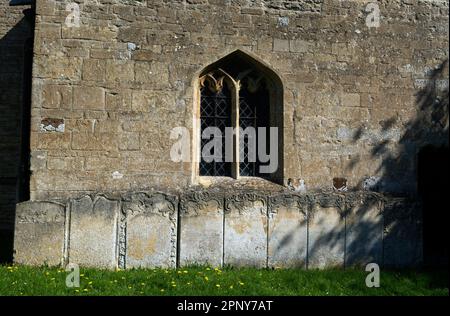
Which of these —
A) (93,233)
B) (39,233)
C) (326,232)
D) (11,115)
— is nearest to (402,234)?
(326,232)

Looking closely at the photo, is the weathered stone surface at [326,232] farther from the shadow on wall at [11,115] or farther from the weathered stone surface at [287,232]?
the shadow on wall at [11,115]

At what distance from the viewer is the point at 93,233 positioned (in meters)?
6.03

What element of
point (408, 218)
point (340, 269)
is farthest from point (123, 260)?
point (408, 218)

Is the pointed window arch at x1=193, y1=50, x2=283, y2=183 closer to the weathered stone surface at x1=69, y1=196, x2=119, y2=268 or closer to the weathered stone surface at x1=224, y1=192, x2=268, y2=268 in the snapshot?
the weathered stone surface at x1=224, y1=192, x2=268, y2=268

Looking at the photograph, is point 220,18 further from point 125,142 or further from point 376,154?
point 376,154

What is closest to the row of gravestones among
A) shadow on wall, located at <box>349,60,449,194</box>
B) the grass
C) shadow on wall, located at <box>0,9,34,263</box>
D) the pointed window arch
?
the grass

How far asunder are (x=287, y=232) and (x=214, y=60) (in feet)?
8.90

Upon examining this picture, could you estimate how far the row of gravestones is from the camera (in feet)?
19.7

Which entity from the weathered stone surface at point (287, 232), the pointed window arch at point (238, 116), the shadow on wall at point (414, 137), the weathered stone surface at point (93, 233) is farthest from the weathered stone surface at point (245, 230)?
the shadow on wall at point (414, 137)

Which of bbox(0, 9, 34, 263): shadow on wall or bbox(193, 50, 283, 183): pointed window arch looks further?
bbox(0, 9, 34, 263): shadow on wall

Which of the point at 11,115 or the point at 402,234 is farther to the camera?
the point at 11,115

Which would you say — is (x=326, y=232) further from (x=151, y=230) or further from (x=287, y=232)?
(x=151, y=230)

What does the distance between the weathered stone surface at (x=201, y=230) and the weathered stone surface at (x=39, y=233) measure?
1592 millimetres

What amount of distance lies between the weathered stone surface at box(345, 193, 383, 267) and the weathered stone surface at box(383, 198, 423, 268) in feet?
0.37
